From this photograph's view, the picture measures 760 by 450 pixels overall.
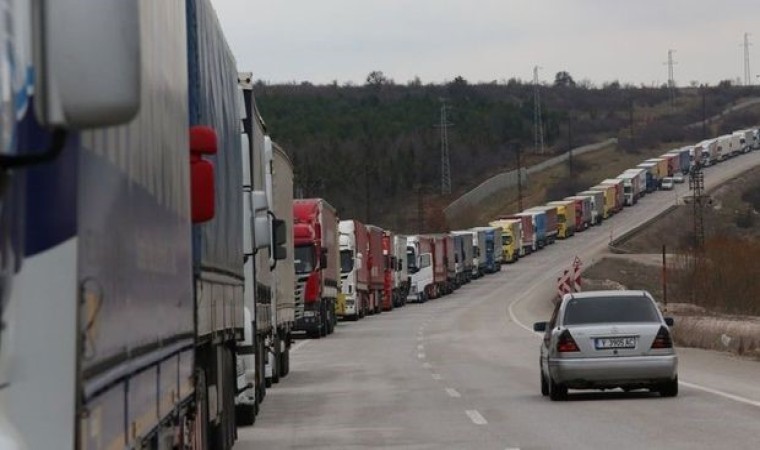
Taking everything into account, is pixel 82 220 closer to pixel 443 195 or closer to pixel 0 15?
pixel 0 15

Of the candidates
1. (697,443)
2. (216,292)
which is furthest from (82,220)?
(697,443)

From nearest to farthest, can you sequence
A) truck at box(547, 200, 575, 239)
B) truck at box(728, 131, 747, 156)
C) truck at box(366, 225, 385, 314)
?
truck at box(366, 225, 385, 314), truck at box(547, 200, 575, 239), truck at box(728, 131, 747, 156)

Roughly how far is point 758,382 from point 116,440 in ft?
71.7

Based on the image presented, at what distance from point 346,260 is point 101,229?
60.6 metres

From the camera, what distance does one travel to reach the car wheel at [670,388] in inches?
925

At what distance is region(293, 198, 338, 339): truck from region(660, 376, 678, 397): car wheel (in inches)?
→ 831

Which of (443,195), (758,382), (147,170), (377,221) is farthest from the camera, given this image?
(443,195)

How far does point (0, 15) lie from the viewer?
426 centimetres

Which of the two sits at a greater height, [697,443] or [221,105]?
[221,105]

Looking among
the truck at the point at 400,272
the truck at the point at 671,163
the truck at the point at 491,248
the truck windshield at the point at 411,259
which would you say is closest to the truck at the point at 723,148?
the truck at the point at 671,163

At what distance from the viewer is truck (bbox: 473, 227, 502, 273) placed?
117 metres

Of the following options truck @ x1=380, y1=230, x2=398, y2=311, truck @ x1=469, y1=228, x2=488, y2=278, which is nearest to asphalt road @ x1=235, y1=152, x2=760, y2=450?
truck @ x1=380, y1=230, x2=398, y2=311

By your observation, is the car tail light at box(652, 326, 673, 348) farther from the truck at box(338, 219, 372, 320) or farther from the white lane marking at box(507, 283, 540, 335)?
the truck at box(338, 219, 372, 320)

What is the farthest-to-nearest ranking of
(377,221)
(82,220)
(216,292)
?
(377,221), (216,292), (82,220)
